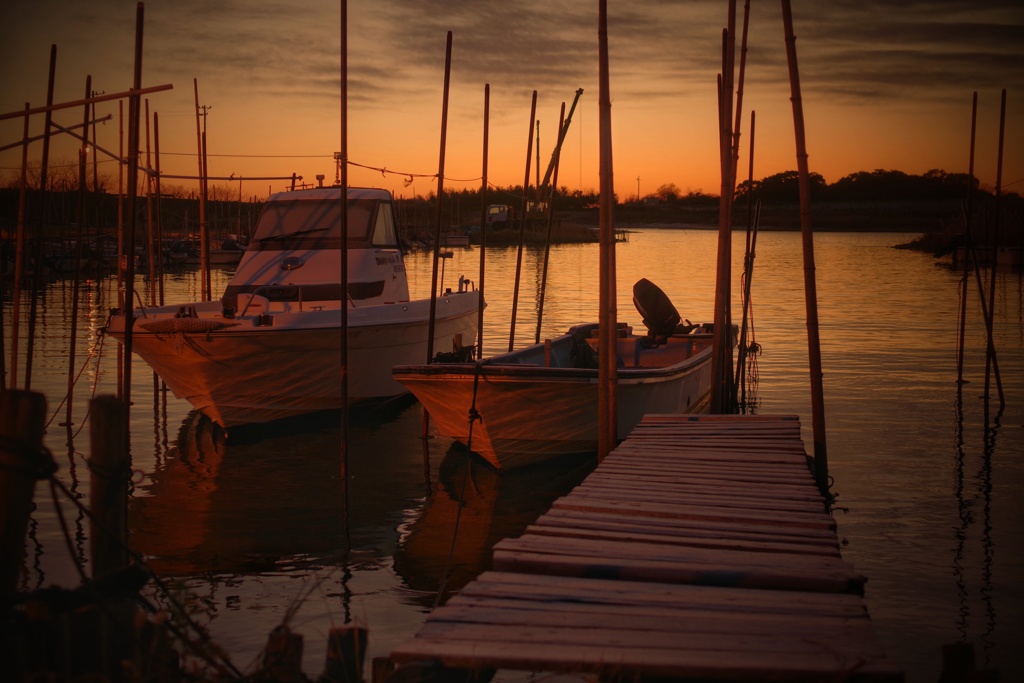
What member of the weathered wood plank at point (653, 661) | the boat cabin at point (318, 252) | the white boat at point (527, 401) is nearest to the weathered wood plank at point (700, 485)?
the white boat at point (527, 401)

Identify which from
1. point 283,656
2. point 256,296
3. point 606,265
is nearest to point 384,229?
point 256,296

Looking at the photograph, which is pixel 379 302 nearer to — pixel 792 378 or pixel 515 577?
pixel 792 378

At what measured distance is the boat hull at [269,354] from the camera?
45.6 ft

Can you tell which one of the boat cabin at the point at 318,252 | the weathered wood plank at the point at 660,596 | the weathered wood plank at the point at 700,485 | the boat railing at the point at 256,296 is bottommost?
the weathered wood plank at the point at 700,485

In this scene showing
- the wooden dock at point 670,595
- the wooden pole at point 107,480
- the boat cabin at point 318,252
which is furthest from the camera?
the boat cabin at point 318,252

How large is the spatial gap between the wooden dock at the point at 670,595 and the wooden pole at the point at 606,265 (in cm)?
168

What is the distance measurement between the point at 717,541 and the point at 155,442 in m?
10.4

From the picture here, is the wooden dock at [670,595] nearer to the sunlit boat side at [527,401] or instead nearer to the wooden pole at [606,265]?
the wooden pole at [606,265]

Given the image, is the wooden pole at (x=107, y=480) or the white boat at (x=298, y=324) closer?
the wooden pole at (x=107, y=480)

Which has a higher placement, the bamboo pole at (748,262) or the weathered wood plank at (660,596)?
the bamboo pole at (748,262)

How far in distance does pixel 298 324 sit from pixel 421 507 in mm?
3715

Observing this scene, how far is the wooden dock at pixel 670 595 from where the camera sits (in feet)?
14.6

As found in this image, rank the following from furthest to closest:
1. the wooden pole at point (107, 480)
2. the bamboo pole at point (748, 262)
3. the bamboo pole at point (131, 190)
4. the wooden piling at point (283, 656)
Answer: the bamboo pole at point (748, 262), the bamboo pole at point (131, 190), the wooden pole at point (107, 480), the wooden piling at point (283, 656)

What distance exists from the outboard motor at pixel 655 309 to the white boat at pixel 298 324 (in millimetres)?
3047
